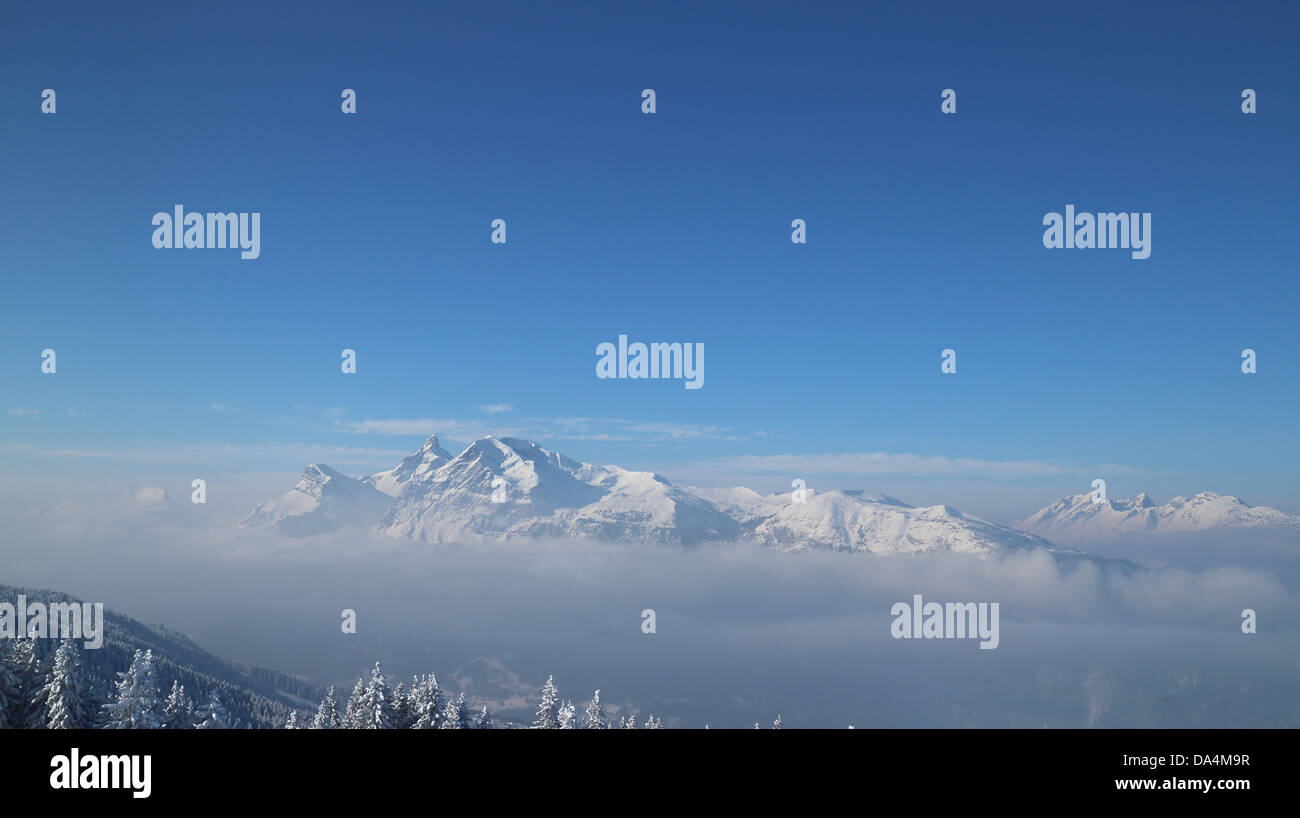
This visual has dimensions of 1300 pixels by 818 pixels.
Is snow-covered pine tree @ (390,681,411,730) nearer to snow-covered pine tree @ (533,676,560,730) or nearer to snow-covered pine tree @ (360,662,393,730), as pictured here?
snow-covered pine tree @ (360,662,393,730)

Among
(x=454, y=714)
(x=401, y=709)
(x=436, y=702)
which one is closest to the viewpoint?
(x=454, y=714)

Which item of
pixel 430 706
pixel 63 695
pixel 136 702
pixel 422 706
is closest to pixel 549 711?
pixel 430 706

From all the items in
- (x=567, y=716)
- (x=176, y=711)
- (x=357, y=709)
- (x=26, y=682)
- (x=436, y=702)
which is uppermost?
(x=26, y=682)

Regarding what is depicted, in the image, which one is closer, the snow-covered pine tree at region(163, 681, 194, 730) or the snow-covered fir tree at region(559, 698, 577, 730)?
the snow-covered pine tree at region(163, 681, 194, 730)

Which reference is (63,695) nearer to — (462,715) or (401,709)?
(401,709)

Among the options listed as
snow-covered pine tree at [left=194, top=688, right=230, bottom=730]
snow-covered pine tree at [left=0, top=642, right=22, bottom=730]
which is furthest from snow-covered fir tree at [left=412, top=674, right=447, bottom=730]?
snow-covered pine tree at [left=0, top=642, right=22, bottom=730]

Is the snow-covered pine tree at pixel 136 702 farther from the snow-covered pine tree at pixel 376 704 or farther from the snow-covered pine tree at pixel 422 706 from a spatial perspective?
the snow-covered pine tree at pixel 422 706
